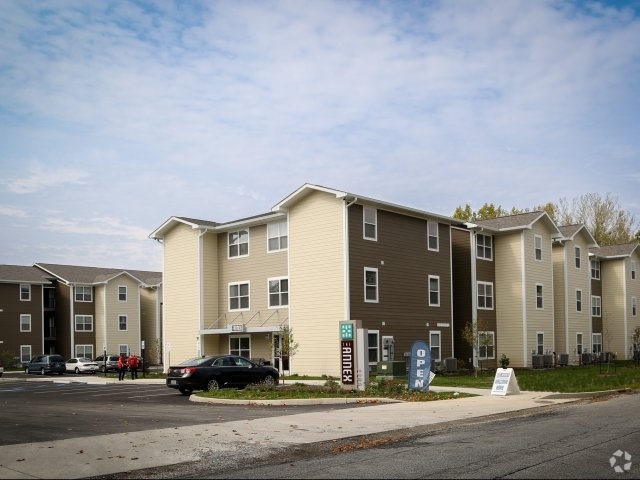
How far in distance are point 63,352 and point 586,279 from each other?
4714 centimetres

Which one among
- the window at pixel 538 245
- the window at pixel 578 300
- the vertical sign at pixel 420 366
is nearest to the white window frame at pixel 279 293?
the vertical sign at pixel 420 366

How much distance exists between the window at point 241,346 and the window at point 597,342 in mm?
28014

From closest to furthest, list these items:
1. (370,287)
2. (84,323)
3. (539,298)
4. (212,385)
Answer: (212,385) < (370,287) < (539,298) < (84,323)

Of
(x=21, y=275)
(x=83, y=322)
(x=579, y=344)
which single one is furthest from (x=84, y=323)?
(x=579, y=344)

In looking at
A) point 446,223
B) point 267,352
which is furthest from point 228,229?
point 446,223

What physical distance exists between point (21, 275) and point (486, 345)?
4470 cm

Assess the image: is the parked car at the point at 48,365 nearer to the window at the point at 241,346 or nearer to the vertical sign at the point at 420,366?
the window at the point at 241,346

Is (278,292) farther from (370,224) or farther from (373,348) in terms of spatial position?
(370,224)

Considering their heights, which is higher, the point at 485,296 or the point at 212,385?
the point at 485,296

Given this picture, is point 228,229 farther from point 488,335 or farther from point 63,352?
point 63,352

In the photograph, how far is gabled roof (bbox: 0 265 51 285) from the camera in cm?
6556

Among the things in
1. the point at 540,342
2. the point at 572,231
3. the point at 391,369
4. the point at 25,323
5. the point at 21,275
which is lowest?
the point at 540,342

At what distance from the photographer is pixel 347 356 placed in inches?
996

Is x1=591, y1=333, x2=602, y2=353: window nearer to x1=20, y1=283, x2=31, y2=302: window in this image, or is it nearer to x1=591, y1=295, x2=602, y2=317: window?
x1=591, y1=295, x2=602, y2=317: window
